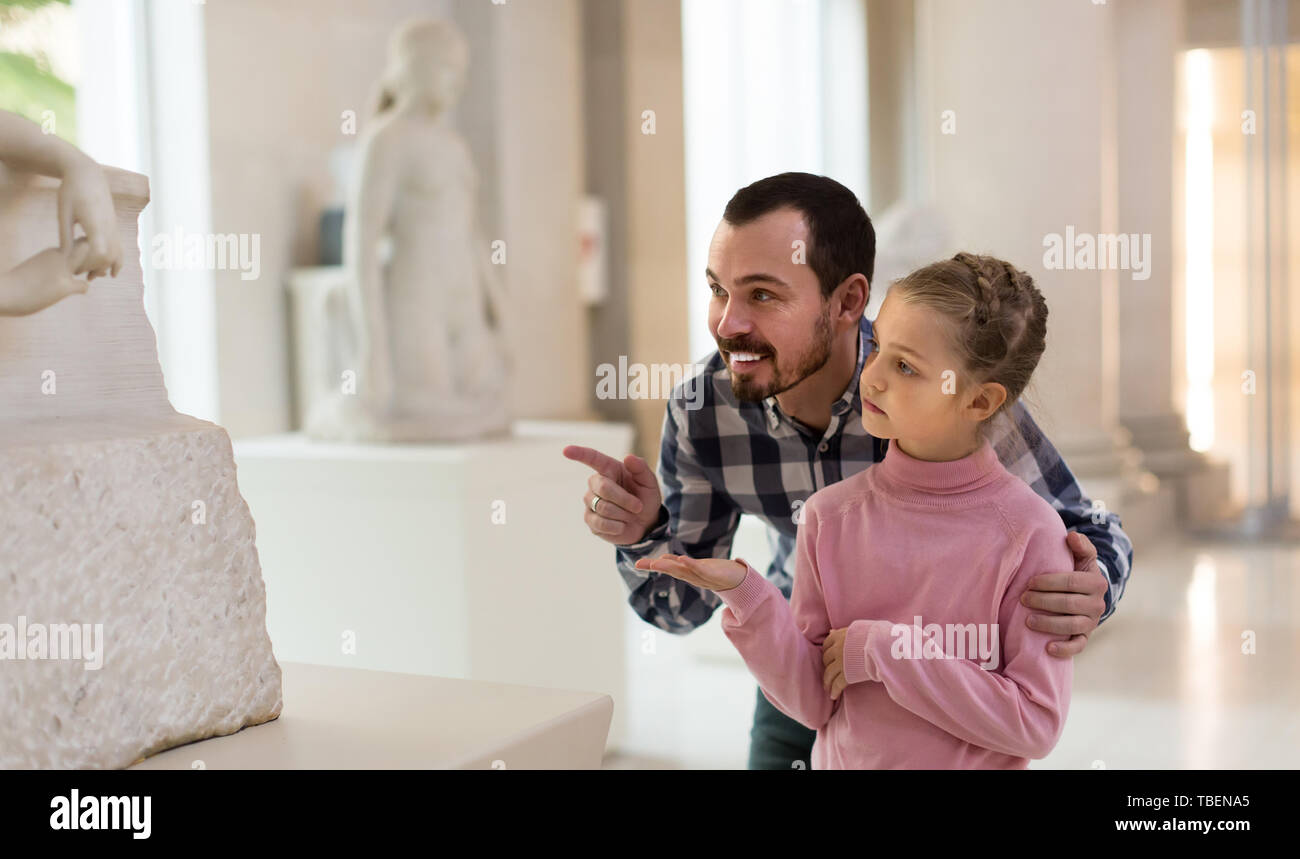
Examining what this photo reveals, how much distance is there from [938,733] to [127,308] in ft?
3.55

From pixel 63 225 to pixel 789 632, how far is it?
91cm

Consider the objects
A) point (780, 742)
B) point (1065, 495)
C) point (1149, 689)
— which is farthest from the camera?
point (1149, 689)

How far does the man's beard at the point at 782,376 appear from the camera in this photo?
68.7 inches

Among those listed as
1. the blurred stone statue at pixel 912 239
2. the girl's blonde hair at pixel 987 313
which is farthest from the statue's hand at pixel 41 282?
the blurred stone statue at pixel 912 239

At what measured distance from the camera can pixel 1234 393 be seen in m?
11.0

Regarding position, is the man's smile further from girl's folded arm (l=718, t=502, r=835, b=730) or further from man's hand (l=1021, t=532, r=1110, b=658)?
man's hand (l=1021, t=532, r=1110, b=658)

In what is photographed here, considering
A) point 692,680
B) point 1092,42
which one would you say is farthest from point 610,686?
point 1092,42

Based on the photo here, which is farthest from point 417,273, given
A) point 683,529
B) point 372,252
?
point 683,529

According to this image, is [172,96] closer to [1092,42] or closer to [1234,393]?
[1092,42]

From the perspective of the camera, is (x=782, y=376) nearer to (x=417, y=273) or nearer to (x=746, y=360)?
(x=746, y=360)

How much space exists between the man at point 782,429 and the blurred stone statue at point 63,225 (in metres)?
0.67

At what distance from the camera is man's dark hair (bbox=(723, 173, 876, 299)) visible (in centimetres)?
175

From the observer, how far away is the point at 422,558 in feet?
12.4

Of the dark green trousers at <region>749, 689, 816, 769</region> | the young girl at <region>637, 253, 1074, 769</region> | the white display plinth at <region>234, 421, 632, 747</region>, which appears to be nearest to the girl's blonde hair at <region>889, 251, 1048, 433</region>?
the young girl at <region>637, 253, 1074, 769</region>
